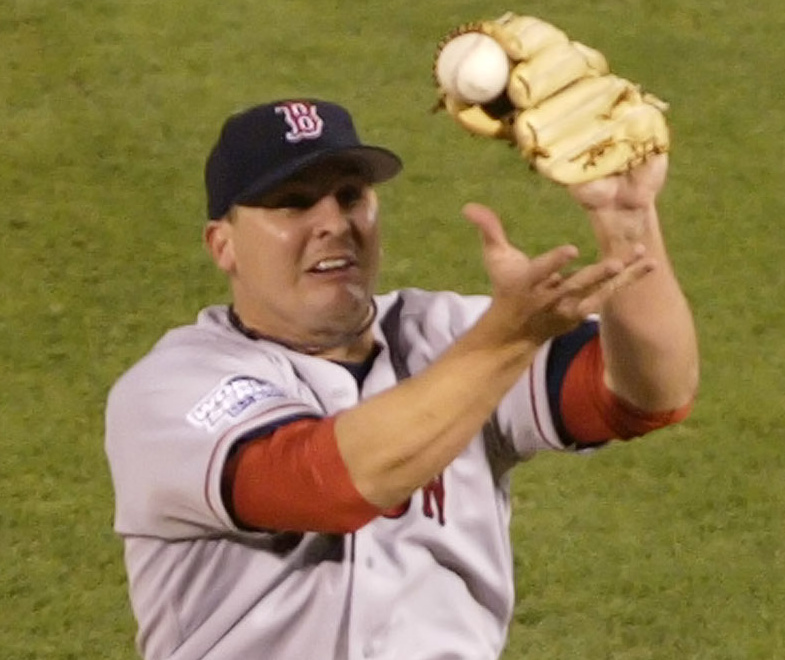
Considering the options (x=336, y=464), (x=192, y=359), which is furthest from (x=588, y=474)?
(x=336, y=464)

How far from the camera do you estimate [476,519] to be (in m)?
1.60

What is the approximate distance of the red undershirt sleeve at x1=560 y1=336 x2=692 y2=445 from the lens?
5.01 feet

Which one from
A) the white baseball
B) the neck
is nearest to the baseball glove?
the white baseball

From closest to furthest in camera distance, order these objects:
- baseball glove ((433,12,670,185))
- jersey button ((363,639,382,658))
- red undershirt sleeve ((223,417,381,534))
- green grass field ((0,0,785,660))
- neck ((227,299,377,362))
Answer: red undershirt sleeve ((223,417,381,534)) → baseball glove ((433,12,670,185)) → jersey button ((363,639,382,658)) → neck ((227,299,377,362)) → green grass field ((0,0,785,660))

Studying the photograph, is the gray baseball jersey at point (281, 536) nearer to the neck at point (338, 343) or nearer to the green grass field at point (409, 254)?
the neck at point (338, 343)

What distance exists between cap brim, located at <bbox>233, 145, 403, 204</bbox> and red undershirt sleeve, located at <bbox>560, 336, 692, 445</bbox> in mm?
317

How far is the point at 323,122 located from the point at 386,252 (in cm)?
144

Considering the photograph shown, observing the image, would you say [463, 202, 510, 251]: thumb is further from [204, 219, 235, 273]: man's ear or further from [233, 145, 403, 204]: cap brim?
[204, 219, 235, 273]: man's ear

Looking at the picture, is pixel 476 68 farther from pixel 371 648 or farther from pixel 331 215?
pixel 371 648

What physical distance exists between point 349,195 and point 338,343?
0.56 ft

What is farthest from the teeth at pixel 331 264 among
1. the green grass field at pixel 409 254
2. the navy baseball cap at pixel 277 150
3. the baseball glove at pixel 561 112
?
the green grass field at pixel 409 254

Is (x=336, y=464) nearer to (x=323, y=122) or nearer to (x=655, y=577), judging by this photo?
(x=323, y=122)

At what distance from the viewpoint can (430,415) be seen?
1201mm

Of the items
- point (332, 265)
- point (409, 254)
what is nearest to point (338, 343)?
point (332, 265)
